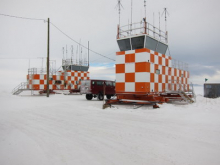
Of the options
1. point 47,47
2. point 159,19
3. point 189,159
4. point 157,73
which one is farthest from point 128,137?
point 47,47

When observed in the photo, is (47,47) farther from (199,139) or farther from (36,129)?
(199,139)

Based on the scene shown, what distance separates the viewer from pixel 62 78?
21078 millimetres

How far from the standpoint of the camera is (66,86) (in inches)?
832

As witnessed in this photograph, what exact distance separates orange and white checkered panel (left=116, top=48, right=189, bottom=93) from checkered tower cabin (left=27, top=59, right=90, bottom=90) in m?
13.5

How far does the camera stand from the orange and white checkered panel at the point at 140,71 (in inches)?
302

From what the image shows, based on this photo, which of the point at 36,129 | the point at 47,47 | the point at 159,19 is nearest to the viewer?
the point at 36,129

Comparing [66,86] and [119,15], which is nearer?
[119,15]

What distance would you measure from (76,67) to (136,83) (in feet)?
56.8

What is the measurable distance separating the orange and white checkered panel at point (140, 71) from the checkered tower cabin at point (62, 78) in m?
13.5

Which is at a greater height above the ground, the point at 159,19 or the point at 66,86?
the point at 159,19

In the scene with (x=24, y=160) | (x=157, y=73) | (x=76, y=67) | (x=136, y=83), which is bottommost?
(x=24, y=160)

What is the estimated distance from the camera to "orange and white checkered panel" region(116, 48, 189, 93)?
25.2ft

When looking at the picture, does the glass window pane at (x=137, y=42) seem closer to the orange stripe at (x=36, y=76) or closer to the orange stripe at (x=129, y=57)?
the orange stripe at (x=129, y=57)

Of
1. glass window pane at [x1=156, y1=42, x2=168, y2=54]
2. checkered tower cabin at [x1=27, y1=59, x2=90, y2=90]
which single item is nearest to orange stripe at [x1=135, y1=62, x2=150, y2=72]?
glass window pane at [x1=156, y1=42, x2=168, y2=54]
